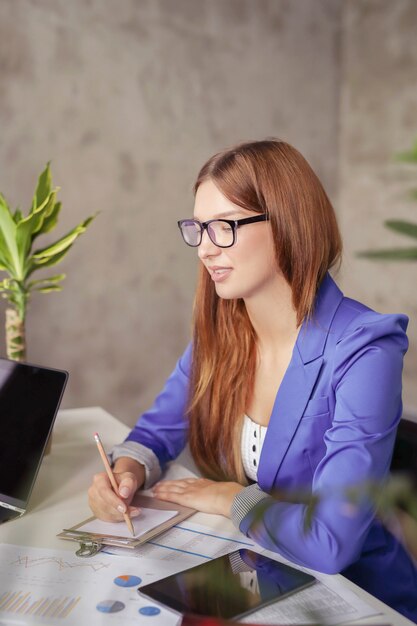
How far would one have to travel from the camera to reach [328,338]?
148 centimetres

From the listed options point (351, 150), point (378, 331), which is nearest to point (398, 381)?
point (378, 331)

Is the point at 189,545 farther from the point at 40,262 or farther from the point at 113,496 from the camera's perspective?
the point at 40,262

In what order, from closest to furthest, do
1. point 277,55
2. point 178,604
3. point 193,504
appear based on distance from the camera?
point 178,604
point 193,504
point 277,55

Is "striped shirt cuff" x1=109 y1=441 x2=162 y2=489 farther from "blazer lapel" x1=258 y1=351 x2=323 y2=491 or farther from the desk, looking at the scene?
"blazer lapel" x1=258 y1=351 x2=323 y2=491

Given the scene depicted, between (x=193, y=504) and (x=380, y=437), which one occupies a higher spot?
(x=380, y=437)

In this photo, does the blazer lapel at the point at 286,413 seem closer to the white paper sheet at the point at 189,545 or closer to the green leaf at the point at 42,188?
the white paper sheet at the point at 189,545

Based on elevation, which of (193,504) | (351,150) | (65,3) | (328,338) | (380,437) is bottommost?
(193,504)

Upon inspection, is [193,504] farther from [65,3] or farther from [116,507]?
[65,3]

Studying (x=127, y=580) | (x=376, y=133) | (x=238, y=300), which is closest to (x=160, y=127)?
(x=376, y=133)

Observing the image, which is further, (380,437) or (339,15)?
(339,15)

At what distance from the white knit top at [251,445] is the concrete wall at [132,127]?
6.27 feet

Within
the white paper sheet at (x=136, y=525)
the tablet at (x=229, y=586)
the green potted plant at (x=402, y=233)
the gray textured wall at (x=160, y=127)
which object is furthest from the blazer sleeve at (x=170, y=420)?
the gray textured wall at (x=160, y=127)

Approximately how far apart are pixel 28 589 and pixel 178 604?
245mm

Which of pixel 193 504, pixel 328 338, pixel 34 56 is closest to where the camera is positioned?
pixel 193 504
